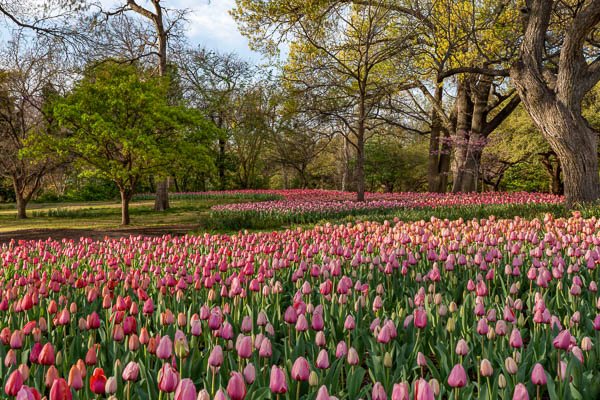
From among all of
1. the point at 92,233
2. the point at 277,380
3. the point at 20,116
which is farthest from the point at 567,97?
the point at 20,116

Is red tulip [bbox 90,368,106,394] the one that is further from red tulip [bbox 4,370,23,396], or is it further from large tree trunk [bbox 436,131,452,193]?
large tree trunk [bbox 436,131,452,193]

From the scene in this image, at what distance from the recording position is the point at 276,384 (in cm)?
161

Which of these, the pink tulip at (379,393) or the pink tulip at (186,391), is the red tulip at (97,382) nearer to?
the pink tulip at (186,391)

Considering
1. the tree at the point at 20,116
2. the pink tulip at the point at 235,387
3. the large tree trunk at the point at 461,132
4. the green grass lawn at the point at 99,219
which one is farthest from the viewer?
the large tree trunk at the point at 461,132

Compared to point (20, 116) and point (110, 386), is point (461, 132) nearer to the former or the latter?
point (20, 116)

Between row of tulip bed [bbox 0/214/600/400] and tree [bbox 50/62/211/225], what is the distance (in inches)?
331

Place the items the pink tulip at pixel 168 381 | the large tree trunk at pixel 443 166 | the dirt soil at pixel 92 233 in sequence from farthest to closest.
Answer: the large tree trunk at pixel 443 166 < the dirt soil at pixel 92 233 < the pink tulip at pixel 168 381

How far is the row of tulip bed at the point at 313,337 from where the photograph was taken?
5.93 ft

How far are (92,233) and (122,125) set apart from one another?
338cm

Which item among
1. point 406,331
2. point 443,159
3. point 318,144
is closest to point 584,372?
point 406,331

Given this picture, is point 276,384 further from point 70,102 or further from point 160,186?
point 160,186

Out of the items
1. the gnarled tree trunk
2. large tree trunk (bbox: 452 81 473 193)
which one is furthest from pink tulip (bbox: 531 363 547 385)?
large tree trunk (bbox: 452 81 473 193)

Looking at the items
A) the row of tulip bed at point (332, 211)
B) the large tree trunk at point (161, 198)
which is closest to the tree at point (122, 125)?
the row of tulip bed at point (332, 211)

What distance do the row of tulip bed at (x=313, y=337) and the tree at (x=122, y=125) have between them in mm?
8402
